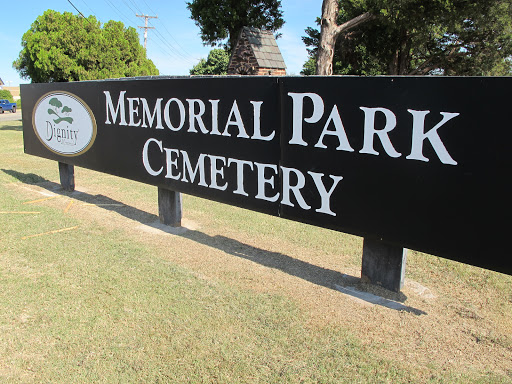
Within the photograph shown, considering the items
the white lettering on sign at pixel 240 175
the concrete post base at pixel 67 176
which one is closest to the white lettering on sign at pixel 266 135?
the white lettering on sign at pixel 240 175

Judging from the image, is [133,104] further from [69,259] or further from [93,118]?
[69,259]

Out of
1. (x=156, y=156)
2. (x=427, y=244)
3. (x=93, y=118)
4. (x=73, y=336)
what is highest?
(x=93, y=118)

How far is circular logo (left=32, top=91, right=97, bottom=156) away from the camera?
22.9 feet

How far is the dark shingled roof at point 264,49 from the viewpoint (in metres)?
17.3

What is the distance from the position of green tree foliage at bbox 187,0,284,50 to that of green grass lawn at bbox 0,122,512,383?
62.9 feet

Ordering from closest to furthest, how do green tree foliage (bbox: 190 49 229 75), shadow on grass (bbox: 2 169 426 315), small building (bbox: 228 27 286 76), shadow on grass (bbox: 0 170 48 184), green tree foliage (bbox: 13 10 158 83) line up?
1. shadow on grass (bbox: 2 169 426 315)
2. shadow on grass (bbox: 0 170 48 184)
3. small building (bbox: 228 27 286 76)
4. green tree foliage (bbox: 13 10 158 83)
5. green tree foliage (bbox: 190 49 229 75)

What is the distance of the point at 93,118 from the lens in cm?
677

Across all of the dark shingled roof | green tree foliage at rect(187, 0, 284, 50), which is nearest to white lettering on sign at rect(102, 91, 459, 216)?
the dark shingled roof

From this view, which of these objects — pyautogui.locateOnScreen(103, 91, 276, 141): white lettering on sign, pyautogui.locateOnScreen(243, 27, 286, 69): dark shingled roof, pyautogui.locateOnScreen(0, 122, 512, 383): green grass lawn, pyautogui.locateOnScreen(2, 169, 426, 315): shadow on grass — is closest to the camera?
pyautogui.locateOnScreen(0, 122, 512, 383): green grass lawn

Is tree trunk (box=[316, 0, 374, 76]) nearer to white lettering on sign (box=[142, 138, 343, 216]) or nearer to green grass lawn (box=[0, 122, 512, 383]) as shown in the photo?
white lettering on sign (box=[142, 138, 343, 216])

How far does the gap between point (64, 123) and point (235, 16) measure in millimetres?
16583

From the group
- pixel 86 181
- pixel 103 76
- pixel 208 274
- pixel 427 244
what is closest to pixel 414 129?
pixel 427 244

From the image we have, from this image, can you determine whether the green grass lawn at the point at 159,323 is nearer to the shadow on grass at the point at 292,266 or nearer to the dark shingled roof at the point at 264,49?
the shadow on grass at the point at 292,266

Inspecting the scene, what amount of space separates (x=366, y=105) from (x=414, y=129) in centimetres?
46
